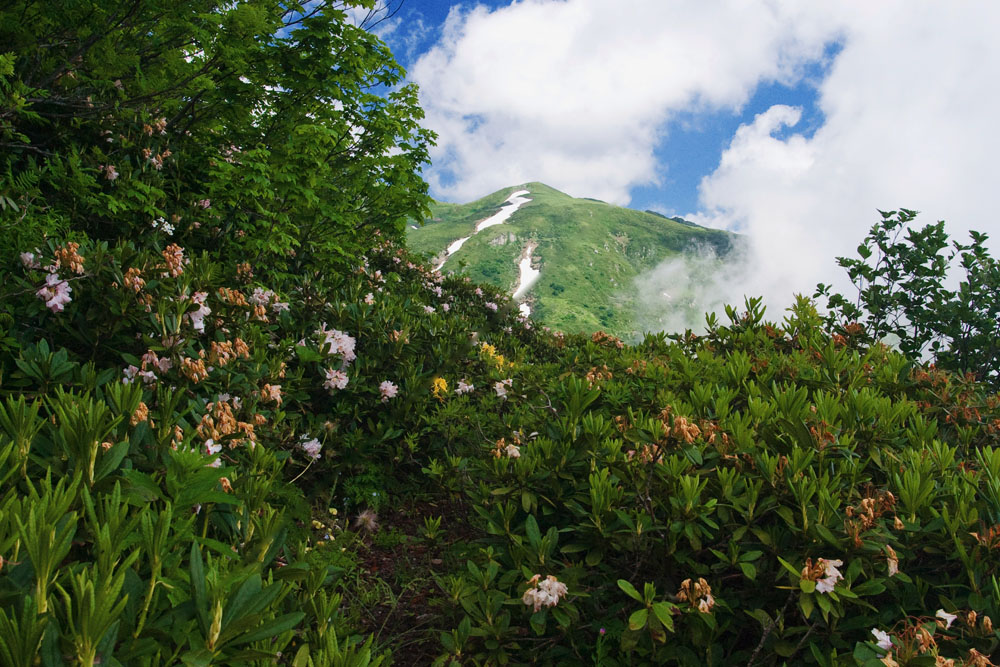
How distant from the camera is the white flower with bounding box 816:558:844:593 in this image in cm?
161

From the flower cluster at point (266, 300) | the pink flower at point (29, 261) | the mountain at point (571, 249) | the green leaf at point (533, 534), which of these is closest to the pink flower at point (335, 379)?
the flower cluster at point (266, 300)

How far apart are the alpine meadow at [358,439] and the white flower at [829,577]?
0.12ft

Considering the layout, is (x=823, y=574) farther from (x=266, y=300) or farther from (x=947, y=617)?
(x=266, y=300)

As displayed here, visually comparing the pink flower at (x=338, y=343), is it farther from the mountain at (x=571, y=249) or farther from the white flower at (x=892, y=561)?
the mountain at (x=571, y=249)

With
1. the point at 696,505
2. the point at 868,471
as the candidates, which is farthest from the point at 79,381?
the point at 868,471

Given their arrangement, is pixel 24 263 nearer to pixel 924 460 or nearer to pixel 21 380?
pixel 21 380

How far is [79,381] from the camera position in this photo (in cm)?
235

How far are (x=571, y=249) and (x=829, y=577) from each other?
Result: 77532mm

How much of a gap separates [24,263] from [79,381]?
1.08 metres

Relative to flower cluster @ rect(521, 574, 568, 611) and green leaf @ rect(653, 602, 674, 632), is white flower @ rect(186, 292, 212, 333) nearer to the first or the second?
flower cluster @ rect(521, 574, 568, 611)

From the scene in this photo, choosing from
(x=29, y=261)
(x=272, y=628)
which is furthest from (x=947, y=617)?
(x=29, y=261)

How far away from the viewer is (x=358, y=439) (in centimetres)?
375

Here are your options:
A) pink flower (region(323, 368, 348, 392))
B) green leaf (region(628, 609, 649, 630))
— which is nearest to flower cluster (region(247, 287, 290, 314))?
pink flower (region(323, 368, 348, 392))

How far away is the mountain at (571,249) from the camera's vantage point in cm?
6297
